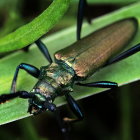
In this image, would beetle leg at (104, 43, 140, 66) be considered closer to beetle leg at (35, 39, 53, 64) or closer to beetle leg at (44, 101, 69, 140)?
beetle leg at (35, 39, 53, 64)

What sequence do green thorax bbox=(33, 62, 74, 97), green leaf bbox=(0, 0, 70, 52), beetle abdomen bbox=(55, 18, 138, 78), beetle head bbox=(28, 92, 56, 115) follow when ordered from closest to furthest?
green leaf bbox=(0, 0, 70, 52)
beetle head bbox=(28, 92, 56, 115)
green thorax bbox=(33, 62, 74, 97)
beetle abdomen bbox=(55, 18, 138, 78)

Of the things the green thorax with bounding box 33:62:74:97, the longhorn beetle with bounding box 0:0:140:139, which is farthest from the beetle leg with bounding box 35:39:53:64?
the green thorax with bounding box 33:62:74:97

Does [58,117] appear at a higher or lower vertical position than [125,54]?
lower

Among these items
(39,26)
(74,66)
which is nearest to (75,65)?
(74,66)

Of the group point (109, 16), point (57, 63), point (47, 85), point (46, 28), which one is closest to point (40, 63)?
point (57, 63)

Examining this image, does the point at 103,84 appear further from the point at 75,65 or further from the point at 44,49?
the point at 44,49

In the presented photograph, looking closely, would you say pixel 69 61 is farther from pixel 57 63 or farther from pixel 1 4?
pixel 1 4

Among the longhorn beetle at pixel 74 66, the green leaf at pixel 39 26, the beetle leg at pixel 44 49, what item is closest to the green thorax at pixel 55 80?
the longhorn beetle at pixel 74 66

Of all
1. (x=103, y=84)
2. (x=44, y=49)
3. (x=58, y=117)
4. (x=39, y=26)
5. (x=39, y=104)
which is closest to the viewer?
(x=39, y=26)
